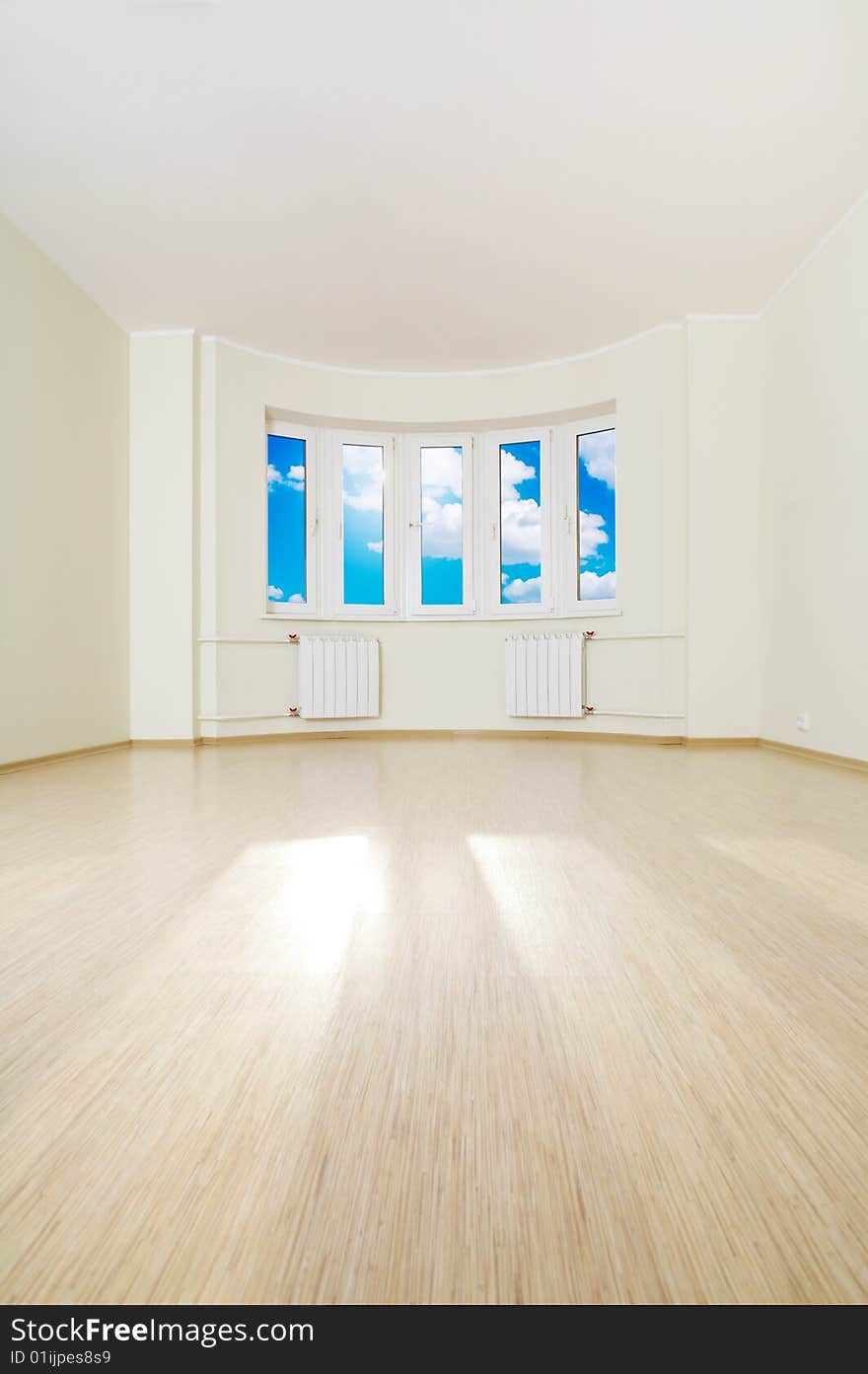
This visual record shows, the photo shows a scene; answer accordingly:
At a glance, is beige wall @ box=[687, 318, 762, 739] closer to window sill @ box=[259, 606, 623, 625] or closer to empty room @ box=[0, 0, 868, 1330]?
empty room @ box=[0, 0, 868, 1330]

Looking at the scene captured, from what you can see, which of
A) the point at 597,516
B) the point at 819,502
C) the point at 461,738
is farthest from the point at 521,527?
the point at 819,502

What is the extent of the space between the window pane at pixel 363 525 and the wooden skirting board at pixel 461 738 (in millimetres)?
1030

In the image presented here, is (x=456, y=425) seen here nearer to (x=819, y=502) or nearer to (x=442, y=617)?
(x=442, y=617)

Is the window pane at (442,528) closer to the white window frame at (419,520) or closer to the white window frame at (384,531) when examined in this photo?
the white window frame at (419,520)

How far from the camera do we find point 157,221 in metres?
3.87

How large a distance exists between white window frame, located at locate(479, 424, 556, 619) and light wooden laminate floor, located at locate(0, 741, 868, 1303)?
379cm

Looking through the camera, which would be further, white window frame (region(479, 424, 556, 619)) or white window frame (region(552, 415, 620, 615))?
white window frame (region(479, 424, 556, 619))

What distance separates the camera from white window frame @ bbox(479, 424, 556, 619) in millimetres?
5797

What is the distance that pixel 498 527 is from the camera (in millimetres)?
5895

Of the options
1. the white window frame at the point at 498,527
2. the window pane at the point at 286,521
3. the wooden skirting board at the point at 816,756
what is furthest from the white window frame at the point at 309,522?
the wooden skirting board at the point at 816,756

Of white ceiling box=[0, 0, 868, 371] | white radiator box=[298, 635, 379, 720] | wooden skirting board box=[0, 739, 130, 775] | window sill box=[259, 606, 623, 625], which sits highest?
white ceiling box=[0, 0, 868, 371]

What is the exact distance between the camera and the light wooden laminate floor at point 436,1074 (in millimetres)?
617

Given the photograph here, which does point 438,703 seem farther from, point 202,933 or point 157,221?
point 202,933

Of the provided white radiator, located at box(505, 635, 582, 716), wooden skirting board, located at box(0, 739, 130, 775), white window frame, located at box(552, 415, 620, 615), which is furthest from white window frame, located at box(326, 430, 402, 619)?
wooden skirting board, located at box(0, 739, 130, 775)
